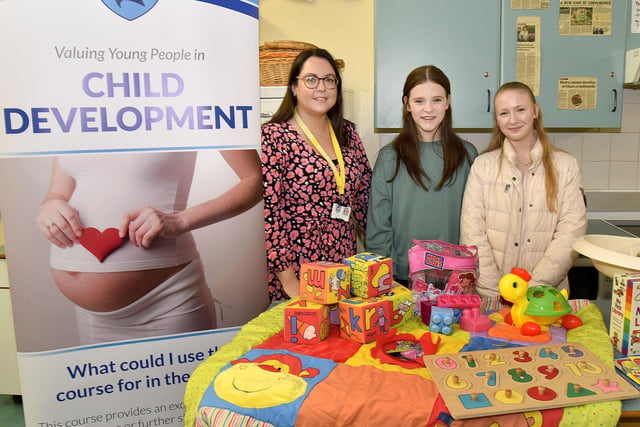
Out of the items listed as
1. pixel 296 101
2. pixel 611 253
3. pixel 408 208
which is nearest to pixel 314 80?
pixel 296 101

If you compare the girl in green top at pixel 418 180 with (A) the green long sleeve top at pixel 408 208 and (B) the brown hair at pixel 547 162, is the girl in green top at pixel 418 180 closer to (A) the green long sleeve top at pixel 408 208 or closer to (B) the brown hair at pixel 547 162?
(A) the green long sleeve top at pixel 408 208

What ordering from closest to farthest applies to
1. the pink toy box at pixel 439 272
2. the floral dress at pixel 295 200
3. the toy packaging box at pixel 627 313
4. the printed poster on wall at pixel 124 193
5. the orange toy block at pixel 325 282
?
the toy packaging box at pixel 627 313 < the orange toy block at pixel 325 282 < the pink toy box at pixel 439 272 < the printed poster on wall at pixel 124 193 < the floral dress at pixel 295 200

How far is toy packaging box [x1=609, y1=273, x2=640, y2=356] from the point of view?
1.15 m

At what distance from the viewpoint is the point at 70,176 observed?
161cm

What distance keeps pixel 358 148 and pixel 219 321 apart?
0.92m

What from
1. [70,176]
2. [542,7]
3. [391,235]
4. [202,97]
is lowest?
[391,235]

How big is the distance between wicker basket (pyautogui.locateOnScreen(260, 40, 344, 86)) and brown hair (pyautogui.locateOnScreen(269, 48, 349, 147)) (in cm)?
36

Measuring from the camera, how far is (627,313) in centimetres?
118

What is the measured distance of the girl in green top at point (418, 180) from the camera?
78.0 inches

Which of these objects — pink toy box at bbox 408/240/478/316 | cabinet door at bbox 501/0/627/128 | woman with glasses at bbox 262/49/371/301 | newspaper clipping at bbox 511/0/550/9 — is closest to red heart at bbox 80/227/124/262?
woman with glasses at bbox 262/49/371/301

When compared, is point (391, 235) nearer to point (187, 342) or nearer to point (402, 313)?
point (402, 313)

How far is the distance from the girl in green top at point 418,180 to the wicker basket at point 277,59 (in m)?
0.66

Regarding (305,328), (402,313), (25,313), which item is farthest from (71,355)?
(402,313)

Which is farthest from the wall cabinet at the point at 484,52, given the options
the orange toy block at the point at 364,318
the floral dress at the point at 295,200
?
the orange toy block at the point at 364,318
